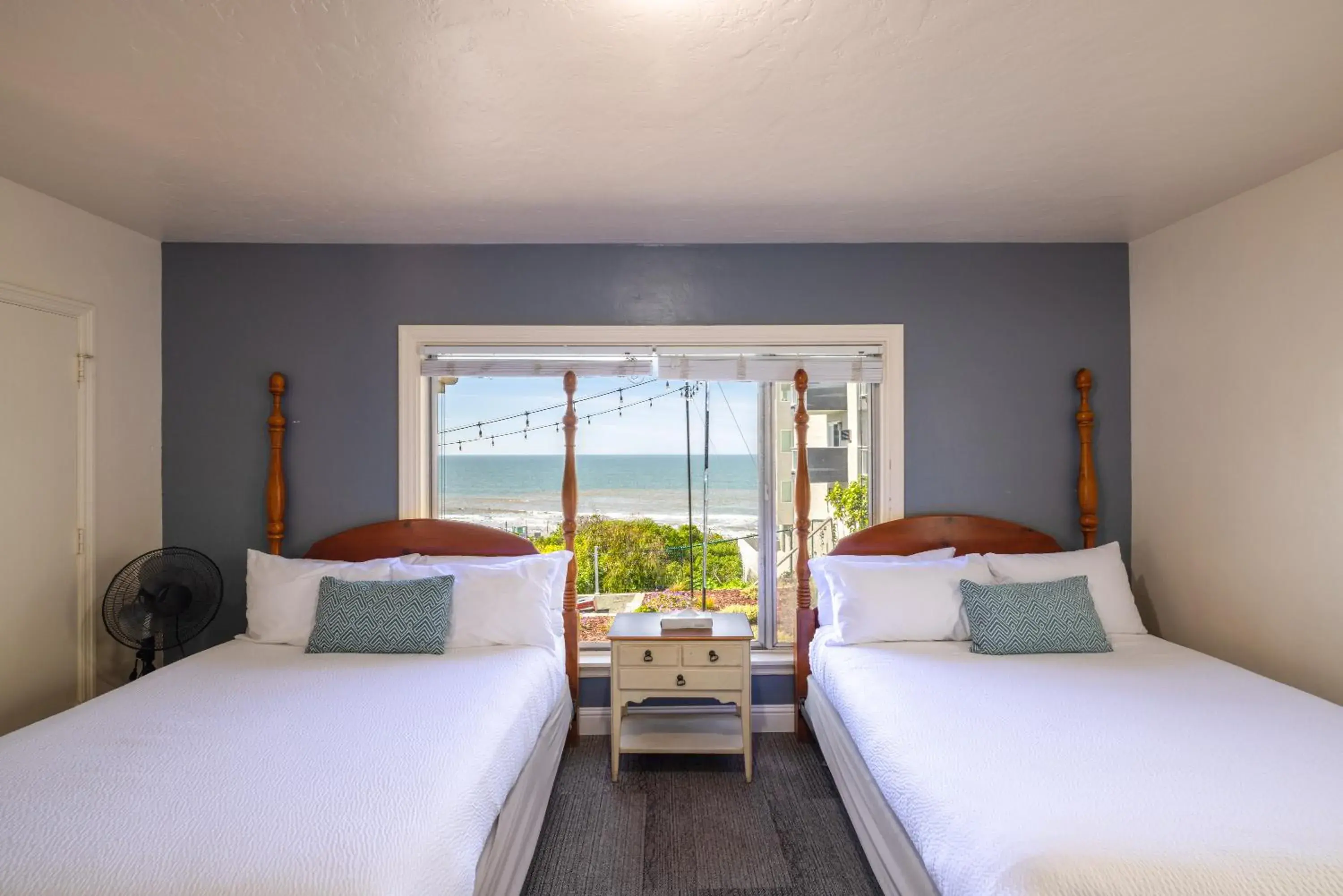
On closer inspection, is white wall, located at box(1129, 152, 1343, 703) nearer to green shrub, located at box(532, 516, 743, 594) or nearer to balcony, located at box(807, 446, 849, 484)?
balcony, located at box(807, 446, 849, 484)

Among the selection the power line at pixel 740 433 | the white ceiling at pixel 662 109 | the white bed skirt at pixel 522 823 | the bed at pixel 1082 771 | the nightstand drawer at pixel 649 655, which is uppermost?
the white ceiling at pixel 662 109

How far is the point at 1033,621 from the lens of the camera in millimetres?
2643

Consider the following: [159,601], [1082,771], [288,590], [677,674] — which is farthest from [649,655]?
[159,601]

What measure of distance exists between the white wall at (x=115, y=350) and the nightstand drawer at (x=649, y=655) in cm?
226

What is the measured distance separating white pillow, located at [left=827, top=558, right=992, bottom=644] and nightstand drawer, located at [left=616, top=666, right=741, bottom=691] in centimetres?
47

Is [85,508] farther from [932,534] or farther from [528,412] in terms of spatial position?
[932,534]

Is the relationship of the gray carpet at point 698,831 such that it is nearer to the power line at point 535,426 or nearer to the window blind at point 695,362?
the power line at point 535,426

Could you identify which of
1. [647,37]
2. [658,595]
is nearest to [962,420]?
[658,595]

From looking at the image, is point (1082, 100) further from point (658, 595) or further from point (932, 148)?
point (658, 595)

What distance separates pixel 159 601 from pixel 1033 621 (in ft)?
11.4

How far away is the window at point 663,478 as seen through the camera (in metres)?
3.55

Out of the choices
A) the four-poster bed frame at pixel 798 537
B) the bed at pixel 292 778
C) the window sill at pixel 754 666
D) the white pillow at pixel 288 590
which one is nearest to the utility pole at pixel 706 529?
the window sill at pixel 754 666

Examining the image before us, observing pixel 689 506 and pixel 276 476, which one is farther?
pixel 689 506

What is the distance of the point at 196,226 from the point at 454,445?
1458 millimetres
